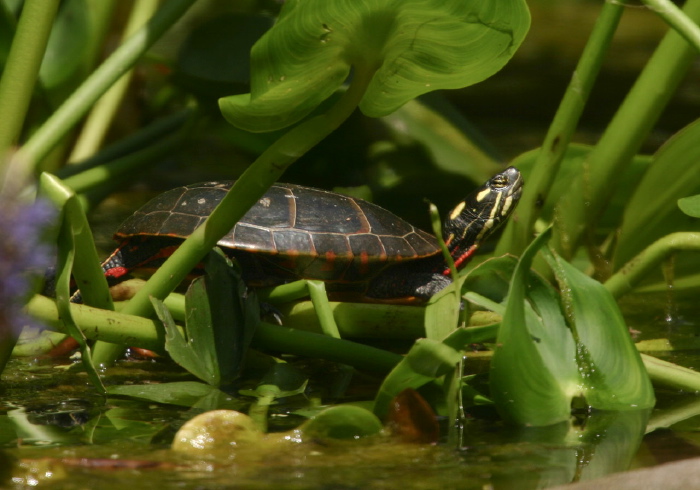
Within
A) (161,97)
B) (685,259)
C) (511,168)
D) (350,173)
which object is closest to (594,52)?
(511,168)

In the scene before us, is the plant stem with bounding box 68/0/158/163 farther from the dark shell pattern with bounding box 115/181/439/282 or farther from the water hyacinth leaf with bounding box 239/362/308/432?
the water hyacinth leaf with bounding box 239/362/308/432

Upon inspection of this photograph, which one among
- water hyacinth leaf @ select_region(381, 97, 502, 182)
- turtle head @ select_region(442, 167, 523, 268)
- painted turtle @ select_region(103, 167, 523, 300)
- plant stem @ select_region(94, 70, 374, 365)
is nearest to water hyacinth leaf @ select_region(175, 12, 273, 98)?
painted turtle @ select_region(103, 167, 523, 300)

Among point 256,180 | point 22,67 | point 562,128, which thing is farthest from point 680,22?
point 22,67

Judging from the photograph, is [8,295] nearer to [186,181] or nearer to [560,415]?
[560,415]

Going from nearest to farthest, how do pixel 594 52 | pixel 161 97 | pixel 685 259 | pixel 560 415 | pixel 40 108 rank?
pixel 560 415, pixel 594 52, pixel 685 259, pixel 40 108, pixel 161 97

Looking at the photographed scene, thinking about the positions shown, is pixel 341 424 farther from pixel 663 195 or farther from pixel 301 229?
pixel 663 195

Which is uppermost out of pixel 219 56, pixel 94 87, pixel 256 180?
pixel 219 56

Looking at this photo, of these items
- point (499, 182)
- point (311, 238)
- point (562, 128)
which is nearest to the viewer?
point (562, 128)
